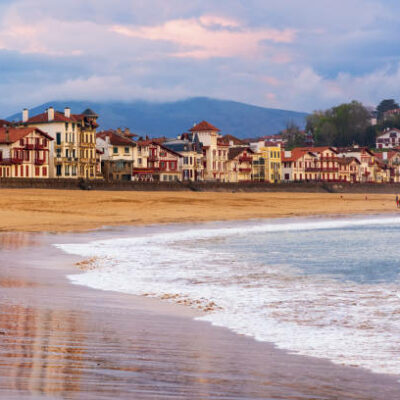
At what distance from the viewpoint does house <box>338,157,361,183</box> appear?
504 ft

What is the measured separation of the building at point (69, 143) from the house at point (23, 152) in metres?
2.95

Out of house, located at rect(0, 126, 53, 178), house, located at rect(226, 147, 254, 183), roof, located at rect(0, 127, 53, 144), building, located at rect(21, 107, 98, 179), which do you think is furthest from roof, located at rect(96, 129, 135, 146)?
house, located at rect(226, 147, 254, 183)

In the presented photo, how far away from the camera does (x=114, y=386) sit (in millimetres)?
6602

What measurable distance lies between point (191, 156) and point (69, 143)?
27.7m

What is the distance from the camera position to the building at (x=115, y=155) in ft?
347

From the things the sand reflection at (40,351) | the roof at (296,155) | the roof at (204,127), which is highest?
the roof at (204,127)

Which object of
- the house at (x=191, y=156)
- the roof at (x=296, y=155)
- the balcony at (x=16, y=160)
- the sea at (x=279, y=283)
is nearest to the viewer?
the sea at (x=279, y=283)

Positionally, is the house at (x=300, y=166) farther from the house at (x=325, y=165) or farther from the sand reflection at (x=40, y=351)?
the sand reflection at (x=40, y=351)

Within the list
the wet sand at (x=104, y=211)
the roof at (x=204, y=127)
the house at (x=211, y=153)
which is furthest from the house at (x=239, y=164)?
the wet sand at (x=104, y=211)

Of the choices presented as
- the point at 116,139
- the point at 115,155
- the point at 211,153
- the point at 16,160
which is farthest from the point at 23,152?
the point at 211,153

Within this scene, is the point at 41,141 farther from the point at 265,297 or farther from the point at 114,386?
the point at 114,386

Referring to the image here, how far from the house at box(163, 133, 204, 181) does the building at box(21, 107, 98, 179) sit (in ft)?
71.7

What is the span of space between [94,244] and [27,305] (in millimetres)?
15210

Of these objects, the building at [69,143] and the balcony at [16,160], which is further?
the building at [69,143]
